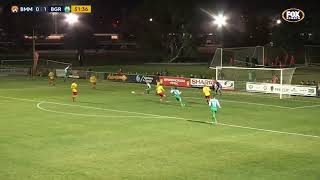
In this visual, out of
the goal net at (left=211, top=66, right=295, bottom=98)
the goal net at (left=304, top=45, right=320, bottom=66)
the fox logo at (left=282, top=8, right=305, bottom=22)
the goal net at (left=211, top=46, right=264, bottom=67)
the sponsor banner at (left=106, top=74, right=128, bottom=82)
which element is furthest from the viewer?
the goal net at (left=304, top=45, right=320, bottom=66)

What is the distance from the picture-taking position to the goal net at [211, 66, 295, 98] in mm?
47237

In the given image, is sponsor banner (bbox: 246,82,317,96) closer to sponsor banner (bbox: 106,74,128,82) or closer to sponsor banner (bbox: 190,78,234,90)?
sponsor banner (bbox: 190,78,234,90)

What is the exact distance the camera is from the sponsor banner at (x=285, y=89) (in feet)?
149

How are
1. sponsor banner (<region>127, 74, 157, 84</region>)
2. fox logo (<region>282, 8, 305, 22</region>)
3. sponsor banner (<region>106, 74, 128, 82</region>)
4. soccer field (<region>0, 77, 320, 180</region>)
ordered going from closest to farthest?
soccer field (<region>0, 77, 320, 180</region>), sponsor banner (<region>127, 74, 157, 84</region>), sponsor banner (<region>106, 74, 128, 82</region>), fox logo (<region>282, 8, 305, 22</region>)

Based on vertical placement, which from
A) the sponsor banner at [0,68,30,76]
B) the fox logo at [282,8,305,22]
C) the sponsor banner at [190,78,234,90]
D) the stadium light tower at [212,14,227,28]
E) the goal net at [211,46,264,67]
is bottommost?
the sponsor banner at [190,78,234,90]

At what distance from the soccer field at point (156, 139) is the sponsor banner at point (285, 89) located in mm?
584

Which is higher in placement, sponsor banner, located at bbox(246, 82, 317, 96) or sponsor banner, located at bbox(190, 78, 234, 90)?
sponsor banner, located at bbox(190, 78, 234, 90)

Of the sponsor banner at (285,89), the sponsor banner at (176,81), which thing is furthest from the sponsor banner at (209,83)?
the sponsor banner at (285,89)

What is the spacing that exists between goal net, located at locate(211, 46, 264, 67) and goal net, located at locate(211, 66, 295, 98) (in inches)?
453

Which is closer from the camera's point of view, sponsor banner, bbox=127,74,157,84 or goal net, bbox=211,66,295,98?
goal net, bbox=211,66,295,98

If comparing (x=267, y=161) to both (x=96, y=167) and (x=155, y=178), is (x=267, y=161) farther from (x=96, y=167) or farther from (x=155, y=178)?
(x=96, y=167)

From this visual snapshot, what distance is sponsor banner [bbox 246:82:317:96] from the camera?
45.5 m

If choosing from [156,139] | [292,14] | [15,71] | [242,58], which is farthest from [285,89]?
[15,71]

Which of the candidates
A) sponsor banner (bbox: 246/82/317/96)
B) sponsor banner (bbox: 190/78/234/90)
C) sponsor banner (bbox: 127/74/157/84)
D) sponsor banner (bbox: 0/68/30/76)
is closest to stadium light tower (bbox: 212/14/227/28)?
sponsor banner (bbox: 0/68/30/76)
